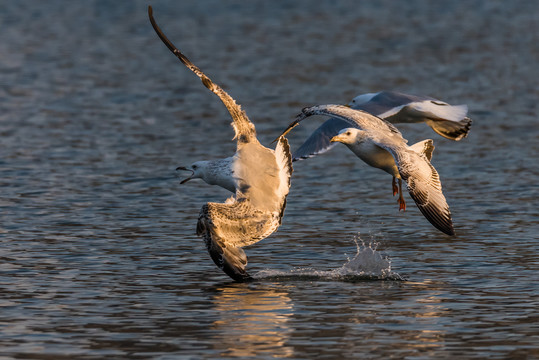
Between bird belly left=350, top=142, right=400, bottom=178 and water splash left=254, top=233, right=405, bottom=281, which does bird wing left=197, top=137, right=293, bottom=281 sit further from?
bird belly left=350, top=142, right=400, bottom=178

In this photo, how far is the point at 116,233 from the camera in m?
16.1

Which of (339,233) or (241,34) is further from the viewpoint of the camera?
(241,34)

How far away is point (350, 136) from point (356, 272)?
1.57 meters

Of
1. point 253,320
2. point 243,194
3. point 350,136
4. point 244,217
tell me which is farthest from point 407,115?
point 253,320

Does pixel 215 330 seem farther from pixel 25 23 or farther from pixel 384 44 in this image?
pixel 25 23

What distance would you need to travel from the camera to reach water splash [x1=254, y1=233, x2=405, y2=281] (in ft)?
45.3

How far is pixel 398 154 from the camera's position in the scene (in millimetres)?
13250

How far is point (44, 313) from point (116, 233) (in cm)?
410

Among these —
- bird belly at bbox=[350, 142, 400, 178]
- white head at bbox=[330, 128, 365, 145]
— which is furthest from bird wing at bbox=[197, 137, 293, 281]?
bird belly at bbox=[350, 142, 400, 178]

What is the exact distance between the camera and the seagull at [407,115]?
1593 cm

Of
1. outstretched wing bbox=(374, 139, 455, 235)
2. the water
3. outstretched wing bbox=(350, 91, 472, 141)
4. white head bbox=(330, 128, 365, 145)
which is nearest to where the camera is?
the water

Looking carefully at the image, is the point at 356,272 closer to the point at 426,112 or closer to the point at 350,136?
the point at 350,136

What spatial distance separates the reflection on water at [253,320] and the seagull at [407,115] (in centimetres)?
364

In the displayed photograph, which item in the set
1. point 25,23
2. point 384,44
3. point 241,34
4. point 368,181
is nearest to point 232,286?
point 368,181
